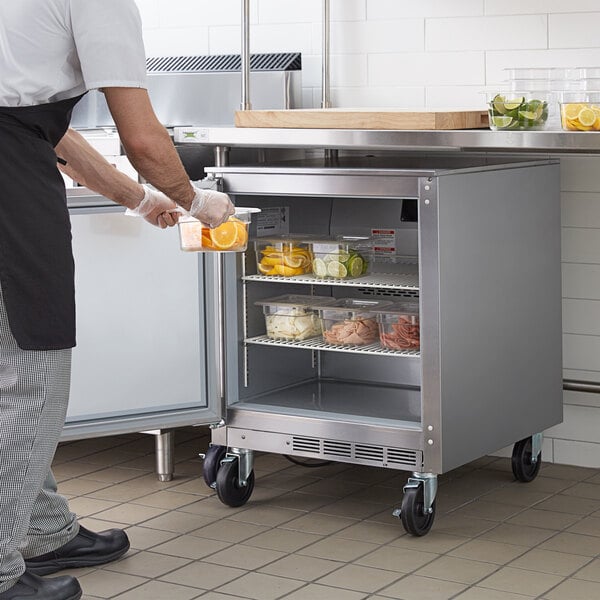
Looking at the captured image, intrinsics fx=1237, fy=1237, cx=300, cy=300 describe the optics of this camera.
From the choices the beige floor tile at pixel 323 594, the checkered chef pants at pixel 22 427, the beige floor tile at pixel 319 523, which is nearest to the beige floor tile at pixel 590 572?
the beige floor tile at pixel 323 594

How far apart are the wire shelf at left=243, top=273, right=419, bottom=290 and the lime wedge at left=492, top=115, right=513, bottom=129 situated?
53 centimetres

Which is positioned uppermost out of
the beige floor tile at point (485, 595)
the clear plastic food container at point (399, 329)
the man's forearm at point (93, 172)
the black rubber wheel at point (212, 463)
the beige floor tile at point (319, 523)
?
the man's forearm at point (93, 172)

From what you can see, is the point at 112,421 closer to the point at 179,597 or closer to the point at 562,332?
the point at 179,597

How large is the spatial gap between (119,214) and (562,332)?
1605 millimetres

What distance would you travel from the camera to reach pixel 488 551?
3.48 metres

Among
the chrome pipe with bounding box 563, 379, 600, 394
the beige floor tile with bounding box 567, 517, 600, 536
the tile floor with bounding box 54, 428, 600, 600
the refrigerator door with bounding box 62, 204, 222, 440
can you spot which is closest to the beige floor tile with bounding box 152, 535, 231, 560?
the tile floor with bounding box 54, 428, 600, 600

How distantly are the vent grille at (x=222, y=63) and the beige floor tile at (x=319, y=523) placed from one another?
5.51 ft

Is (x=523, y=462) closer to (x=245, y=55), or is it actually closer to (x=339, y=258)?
(x=339, y=258)

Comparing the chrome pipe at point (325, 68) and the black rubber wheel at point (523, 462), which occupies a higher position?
the chrome pipe at point (325, 68)

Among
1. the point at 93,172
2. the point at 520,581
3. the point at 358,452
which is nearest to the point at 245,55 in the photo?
the point at 93,172

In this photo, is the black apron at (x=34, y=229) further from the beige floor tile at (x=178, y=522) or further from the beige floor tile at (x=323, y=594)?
the beige floor tile at (x=178, y=522)

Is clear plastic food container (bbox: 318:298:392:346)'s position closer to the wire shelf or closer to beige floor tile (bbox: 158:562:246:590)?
the wire shelf

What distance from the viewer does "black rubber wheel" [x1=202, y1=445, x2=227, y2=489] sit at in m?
4.00

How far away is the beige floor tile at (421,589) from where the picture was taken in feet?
10.3
